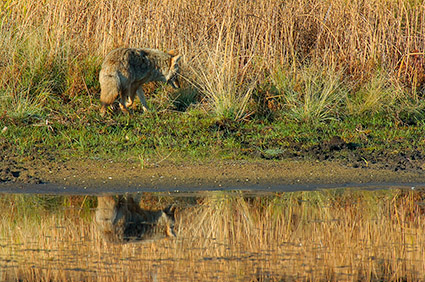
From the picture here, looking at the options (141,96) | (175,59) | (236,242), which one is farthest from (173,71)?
(236,242)

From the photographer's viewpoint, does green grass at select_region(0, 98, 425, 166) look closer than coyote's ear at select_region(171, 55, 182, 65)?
Yes

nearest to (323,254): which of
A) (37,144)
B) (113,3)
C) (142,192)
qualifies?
(142,192)

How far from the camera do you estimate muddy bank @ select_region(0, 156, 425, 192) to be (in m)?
7.23

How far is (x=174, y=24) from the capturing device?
35.8 feet

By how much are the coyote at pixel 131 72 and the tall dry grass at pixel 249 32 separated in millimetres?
491

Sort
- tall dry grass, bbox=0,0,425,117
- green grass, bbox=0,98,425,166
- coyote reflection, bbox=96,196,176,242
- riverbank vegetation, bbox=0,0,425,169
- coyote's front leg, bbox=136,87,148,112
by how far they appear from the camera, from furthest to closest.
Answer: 1. tall dry grass, bbox=0,0,425,117
2. coyote's front leg, bbox=136,87,148,112
3. riverbank vegetation, bbox=0,0,425,169
4. green grass, bbox=0,98,425,166
5. coyote reflection, bbox=96,196,176,242

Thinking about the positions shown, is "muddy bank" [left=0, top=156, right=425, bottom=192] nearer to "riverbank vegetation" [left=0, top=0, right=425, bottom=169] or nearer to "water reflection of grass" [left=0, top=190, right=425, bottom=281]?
"riverbank vegetation" [left=0, top=0, right=425, bottom=169]

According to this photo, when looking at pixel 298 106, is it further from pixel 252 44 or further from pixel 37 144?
pixel 37 144

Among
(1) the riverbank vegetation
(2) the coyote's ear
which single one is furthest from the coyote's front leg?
(2) the coyote's ear

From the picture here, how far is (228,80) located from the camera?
9.64 metres

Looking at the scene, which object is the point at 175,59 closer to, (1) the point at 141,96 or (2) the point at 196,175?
(1) the point at 141,96

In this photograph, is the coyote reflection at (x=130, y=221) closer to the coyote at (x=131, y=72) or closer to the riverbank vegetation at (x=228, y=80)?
the riverbank vegetation at (x=228, y=80)

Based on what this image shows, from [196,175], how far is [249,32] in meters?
4.04

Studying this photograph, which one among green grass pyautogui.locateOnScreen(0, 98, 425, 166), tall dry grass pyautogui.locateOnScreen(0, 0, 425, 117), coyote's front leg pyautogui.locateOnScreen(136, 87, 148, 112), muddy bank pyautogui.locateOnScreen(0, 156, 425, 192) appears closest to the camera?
muddy bank pyautogui.locateOnScreen(0, 156, 425, 192)
